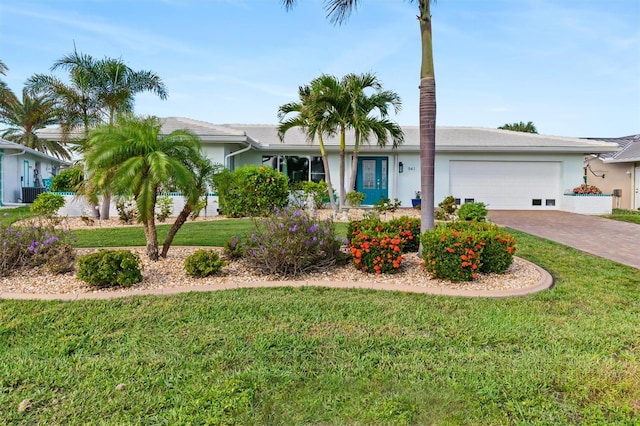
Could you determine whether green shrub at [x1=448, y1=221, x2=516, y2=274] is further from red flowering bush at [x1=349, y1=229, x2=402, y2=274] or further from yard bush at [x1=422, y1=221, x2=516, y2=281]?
red flowering bush at [x1=349, y1=229, x2=402, y2=274]

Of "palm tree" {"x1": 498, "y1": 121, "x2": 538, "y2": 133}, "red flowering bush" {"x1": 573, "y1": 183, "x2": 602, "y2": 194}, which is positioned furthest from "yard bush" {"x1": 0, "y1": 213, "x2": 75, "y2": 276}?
"palm tree" {"x1": 498, "y1": 121, "x2": 538, "y2": 133}

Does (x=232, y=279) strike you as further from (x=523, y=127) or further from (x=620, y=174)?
(x=523, y=127)

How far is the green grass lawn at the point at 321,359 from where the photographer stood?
241 cm

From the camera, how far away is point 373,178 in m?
17.5

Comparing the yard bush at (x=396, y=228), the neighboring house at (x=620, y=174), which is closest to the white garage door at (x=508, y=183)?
the neighboring house at (x=620, y=174)

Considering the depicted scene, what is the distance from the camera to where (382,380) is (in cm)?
275

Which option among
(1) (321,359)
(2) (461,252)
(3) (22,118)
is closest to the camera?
(1) (321,359)

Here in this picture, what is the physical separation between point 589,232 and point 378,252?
8396 mm

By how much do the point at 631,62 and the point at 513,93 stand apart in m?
3.93

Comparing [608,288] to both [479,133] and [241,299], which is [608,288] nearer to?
[241,299]

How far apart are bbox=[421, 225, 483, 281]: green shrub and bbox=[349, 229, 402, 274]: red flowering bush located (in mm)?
458

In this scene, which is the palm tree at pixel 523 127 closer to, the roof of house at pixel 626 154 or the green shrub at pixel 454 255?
the roof of house at pixel 626 154

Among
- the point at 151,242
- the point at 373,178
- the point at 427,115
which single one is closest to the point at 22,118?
the point at 373,178

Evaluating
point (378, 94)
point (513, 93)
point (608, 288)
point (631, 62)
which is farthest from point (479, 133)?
point (608, 288)
